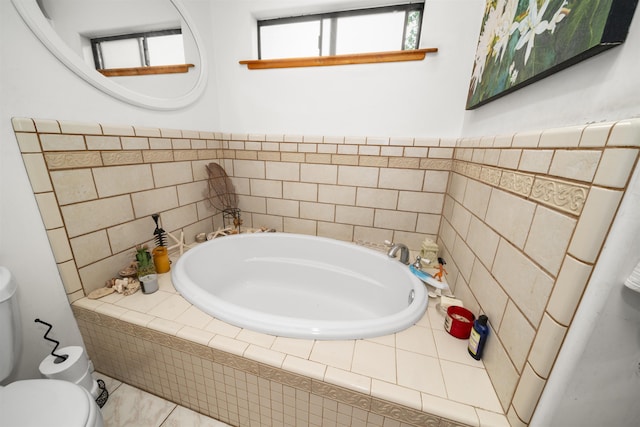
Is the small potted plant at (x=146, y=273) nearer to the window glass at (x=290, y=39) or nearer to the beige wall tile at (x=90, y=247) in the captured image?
the beige wall tile at (x=90, y=247)

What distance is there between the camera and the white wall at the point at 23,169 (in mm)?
798

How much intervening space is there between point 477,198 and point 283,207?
1324 mm

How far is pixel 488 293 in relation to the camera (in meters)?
0.80

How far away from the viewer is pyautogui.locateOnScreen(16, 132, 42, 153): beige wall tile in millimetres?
823

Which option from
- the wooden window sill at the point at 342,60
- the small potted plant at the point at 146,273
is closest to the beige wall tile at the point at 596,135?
the wooden window sill at the point at 342,60

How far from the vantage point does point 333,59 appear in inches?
57.6

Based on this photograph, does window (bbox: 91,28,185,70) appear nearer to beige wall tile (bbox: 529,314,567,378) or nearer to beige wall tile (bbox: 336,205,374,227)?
beige wall tile (bbox: 336,205,374,227)

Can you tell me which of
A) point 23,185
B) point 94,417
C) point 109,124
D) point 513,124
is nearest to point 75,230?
point 23,185

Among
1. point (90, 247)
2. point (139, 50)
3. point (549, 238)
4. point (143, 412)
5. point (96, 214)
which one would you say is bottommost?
point (143, 412)

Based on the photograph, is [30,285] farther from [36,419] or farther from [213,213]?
[213,213]

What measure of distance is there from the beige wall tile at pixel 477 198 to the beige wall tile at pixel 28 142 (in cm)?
181

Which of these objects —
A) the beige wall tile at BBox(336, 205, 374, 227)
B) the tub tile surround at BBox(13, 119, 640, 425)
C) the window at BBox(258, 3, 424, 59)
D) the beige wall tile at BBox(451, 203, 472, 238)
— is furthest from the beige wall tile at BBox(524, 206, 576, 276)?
the window at BBox(258, 3, 424, 59)

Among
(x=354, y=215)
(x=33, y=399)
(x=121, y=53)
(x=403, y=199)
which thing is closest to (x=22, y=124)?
(x=121, y=53)

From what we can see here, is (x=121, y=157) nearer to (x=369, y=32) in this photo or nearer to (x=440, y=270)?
(x=369, y=32)
